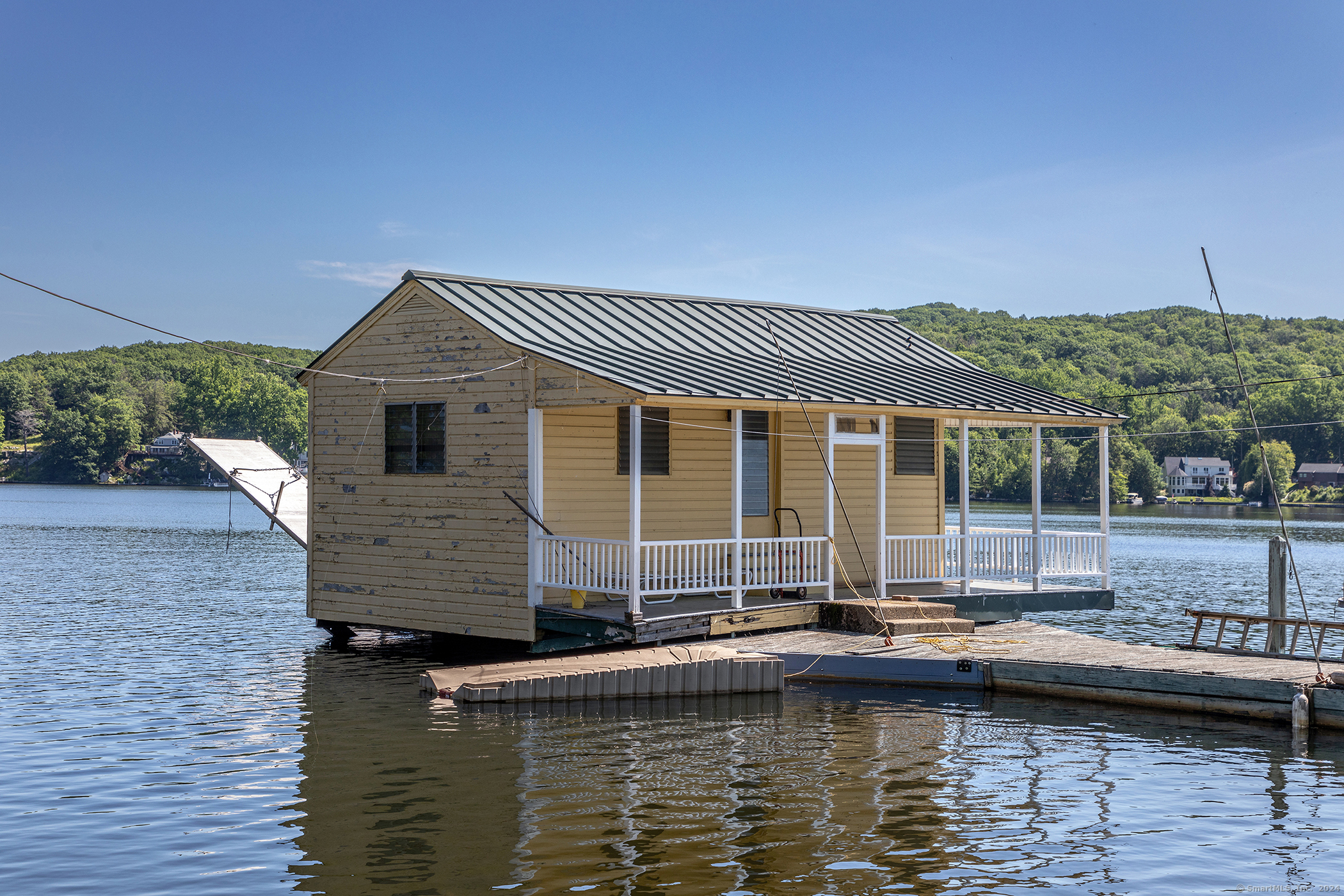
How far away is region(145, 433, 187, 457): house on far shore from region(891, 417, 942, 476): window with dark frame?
4224 inches

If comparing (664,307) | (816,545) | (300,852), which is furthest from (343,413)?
(300,852)

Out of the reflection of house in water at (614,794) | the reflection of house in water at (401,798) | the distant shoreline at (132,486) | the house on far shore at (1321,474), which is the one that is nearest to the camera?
the reflection of house in water at (401,798)

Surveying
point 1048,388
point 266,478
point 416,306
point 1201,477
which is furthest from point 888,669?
point 1201,477

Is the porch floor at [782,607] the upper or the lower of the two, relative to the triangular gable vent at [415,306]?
lower

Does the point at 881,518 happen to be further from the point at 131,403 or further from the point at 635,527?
the point at 131,403

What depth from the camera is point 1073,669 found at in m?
15.1

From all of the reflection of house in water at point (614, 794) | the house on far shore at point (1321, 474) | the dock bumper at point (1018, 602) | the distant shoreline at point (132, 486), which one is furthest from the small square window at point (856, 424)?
the distant shoreline at point (132, 486)

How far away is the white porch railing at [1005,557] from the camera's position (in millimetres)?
19031

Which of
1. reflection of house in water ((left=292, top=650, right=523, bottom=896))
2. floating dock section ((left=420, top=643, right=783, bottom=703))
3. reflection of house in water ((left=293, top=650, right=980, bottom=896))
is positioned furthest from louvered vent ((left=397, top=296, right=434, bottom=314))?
reflection of house in water ((left=293, top=650, right=980, bottom=896))

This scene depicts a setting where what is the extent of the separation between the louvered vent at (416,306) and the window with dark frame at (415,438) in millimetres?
1384

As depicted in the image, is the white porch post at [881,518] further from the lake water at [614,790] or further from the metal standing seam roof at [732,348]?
the lake water at [614,790]

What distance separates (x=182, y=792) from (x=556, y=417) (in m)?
7.66

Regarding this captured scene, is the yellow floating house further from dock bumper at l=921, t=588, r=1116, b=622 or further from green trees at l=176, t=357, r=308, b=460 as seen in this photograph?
green trees at l=176, t=357, r=308, b=460

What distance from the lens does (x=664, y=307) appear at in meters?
21.2
